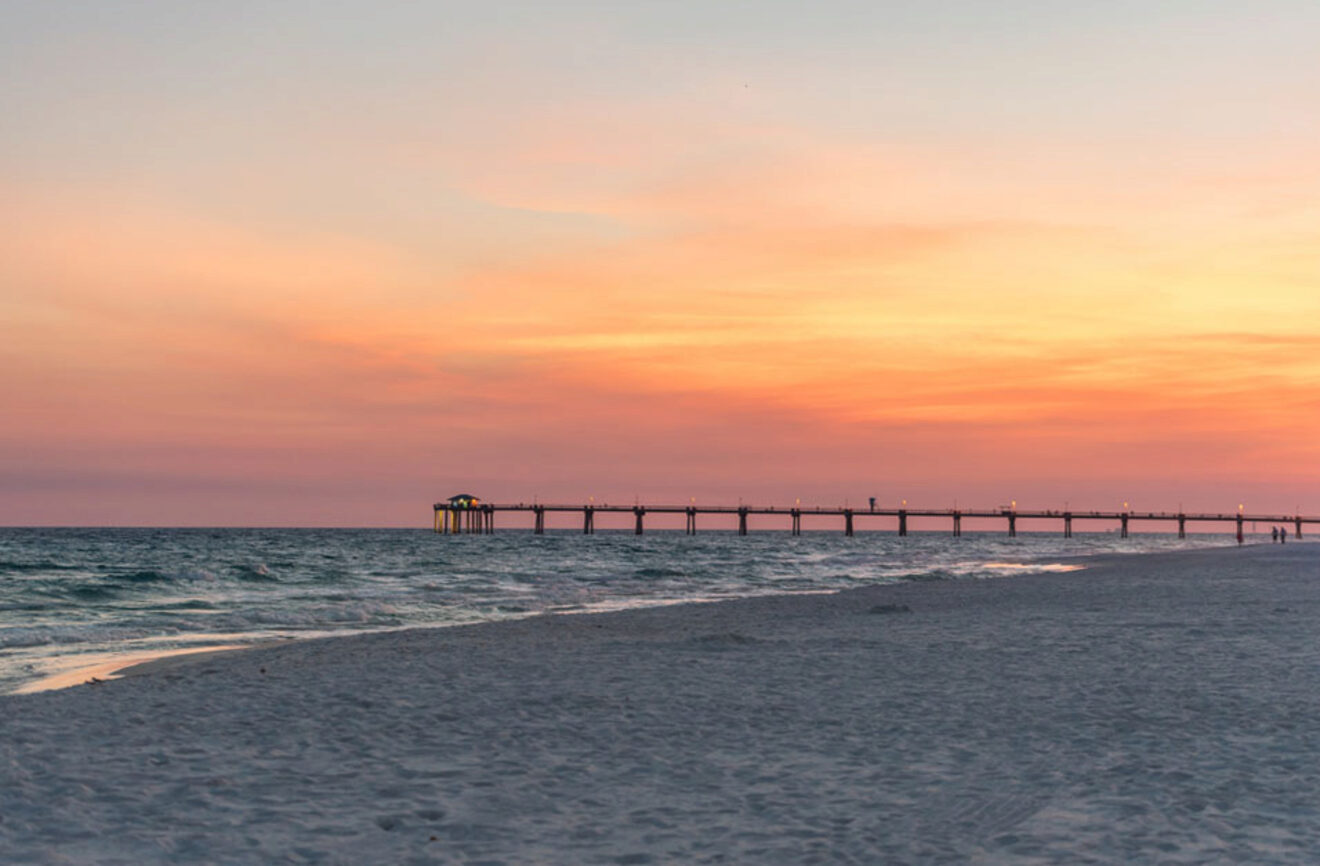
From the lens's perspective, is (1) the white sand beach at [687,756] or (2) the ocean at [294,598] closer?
(1) the white sand beach at [687,756]

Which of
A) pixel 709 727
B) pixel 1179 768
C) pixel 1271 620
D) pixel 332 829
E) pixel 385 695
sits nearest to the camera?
pixel 332 829

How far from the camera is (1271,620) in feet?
68.0

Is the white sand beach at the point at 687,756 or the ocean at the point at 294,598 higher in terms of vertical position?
the white sand beach at the point at 687,756

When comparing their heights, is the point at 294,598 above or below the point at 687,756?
below

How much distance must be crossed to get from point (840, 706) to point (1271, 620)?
13.0 metres

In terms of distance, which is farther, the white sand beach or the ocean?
the ocean

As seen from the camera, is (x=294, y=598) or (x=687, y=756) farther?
(x=294, y=598)

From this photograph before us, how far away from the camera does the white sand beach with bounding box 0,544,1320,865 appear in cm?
690

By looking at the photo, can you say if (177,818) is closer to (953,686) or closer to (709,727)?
(709,727)

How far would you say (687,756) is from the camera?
9328 mm

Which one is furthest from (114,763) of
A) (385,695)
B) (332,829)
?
(385,695)

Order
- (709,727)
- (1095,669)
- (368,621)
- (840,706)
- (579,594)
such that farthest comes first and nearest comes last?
(579,594) → (368,621) → (1095,669) → (840,706) → (709,727)

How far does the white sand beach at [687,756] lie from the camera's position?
6.90 meters

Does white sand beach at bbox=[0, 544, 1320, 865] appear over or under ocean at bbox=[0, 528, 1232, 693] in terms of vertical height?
over
